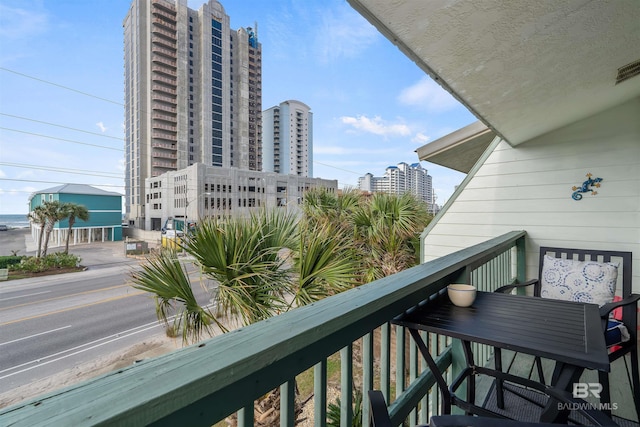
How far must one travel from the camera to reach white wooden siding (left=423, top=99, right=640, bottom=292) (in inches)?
105

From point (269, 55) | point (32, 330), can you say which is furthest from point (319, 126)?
point (32, 330)

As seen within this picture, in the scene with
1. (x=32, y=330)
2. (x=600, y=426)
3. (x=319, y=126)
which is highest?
(x=319, y=126)

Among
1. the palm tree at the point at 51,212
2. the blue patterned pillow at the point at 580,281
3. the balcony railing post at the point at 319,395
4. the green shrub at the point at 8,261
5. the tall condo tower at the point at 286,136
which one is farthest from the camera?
the tall condo tower at the point at 286,136

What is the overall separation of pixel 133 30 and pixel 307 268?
169 feet

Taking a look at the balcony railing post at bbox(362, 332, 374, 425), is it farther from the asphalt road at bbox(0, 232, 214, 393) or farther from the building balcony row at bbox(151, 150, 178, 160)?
the building balcony row at bbox(151, 150, 178, 160)

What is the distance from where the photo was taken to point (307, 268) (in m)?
2.37

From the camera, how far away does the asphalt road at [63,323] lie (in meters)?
5.54

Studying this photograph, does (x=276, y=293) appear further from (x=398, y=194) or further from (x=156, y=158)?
(x=156, y=158)

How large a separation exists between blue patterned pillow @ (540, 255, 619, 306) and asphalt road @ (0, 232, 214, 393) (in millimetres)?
4803

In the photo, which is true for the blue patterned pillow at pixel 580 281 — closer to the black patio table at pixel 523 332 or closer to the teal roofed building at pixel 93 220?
the black patio table at pixel 523 332

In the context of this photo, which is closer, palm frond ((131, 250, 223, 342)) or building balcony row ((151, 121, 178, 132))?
palm frond ((131, 250, 223, 342))

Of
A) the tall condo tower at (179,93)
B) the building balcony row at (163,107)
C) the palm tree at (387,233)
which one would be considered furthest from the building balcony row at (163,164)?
the palm tree at (387,233)

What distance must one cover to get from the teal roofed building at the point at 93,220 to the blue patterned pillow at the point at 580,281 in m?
27.1

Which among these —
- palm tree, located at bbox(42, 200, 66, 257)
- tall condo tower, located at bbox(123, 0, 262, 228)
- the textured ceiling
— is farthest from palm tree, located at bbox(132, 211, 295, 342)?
tall condo tower, located at bbox(123, 0, 262, 228)
